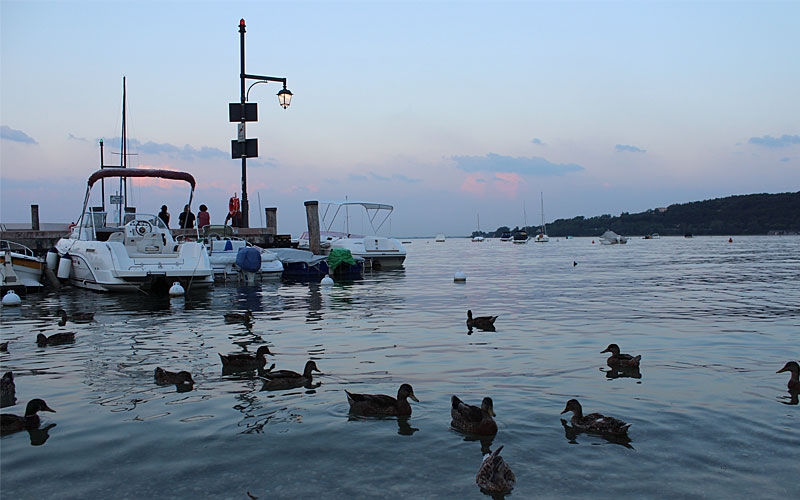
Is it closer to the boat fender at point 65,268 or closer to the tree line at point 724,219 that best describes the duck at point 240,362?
the boat fender at point 65,268

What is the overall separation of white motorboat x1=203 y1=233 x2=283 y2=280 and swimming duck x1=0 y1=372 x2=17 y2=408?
17.0 meters

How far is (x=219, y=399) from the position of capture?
25.6 ft

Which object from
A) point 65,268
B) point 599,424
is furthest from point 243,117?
point 599,424

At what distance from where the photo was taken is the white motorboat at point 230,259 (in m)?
25.3

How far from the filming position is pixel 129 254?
67.9 feet

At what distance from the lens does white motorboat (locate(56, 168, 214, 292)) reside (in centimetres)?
1997

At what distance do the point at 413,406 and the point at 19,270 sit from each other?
19.7 meters

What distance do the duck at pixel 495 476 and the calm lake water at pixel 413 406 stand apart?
0.33 feet

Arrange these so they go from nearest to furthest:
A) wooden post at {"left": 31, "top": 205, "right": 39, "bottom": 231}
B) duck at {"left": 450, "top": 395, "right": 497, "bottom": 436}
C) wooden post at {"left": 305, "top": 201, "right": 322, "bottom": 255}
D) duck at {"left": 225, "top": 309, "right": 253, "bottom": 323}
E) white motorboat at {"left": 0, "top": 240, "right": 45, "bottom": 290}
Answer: duck at {"left": 450, "top": 395, "right": 497, "bottom": 436}
duck at {"left": 225, "top": 309, "right": 253, "bottom": 323}
white motorboat at {"left": 0, "top": 240, "right": 45, "bottom": 290}
wooden post at {"left": 305, "top": 201, "right": 322, "bottom": 255}
wooden post at {"left": 31, "top": 205, "right": 39, "bottom": 231}

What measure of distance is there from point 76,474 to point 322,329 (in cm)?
798

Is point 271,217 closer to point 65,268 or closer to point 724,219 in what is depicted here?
point 65,268

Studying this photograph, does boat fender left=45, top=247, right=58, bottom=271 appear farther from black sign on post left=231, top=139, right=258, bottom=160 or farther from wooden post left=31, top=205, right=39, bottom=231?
wooden post left=31, top=205, right=39, bottom=231

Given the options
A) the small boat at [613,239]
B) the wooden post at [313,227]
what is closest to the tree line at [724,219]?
the small boat at [613,239]

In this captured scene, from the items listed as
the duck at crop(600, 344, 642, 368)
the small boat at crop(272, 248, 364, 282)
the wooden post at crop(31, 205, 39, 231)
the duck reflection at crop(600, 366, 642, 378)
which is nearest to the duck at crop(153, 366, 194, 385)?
the duck reflection at crop(600, 366, 642, 378)
